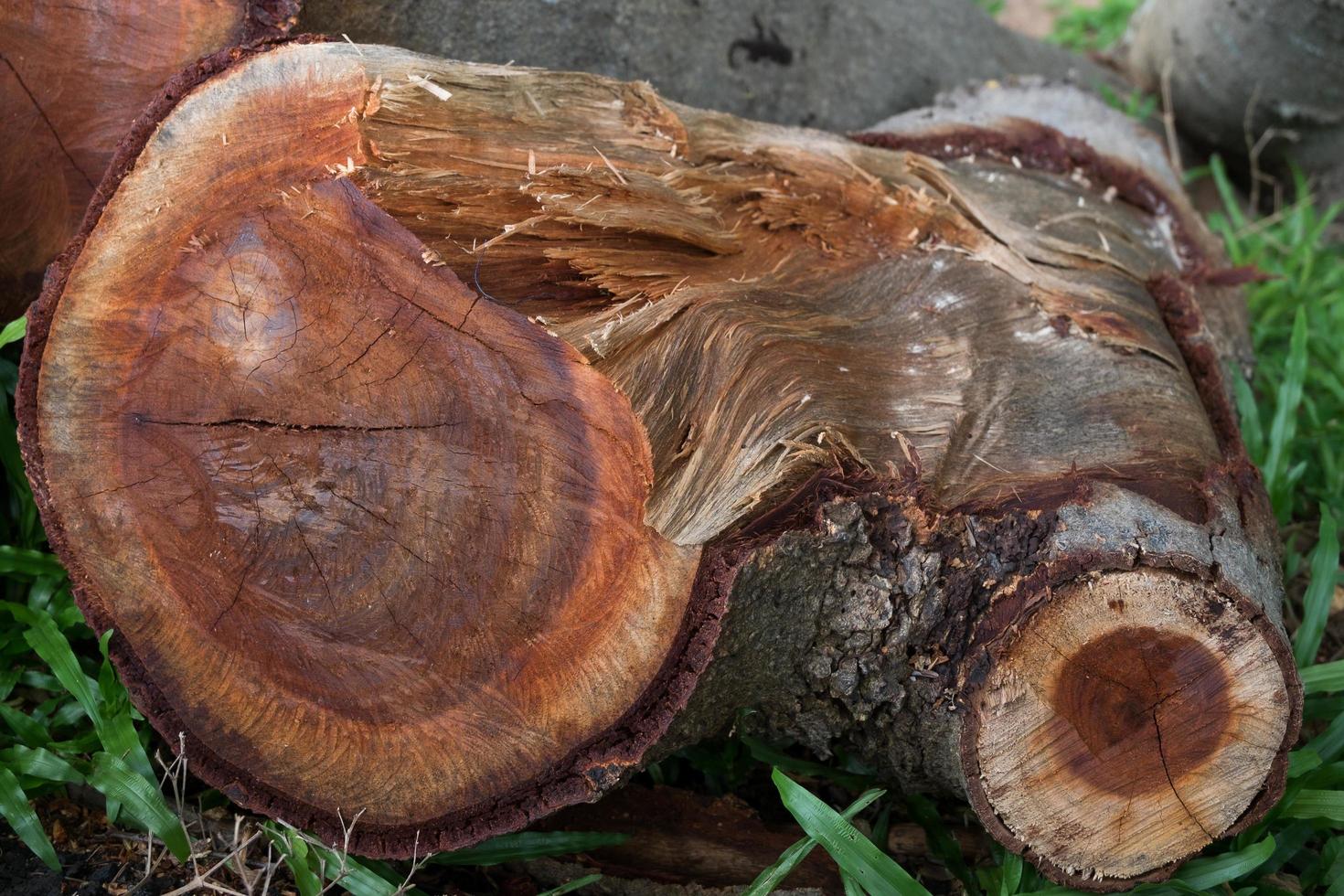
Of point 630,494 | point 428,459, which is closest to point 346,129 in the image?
point 428,459

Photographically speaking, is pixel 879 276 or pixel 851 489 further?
pixel 879 276

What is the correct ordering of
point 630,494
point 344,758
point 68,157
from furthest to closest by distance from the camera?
point 68,157 → point 344,758 → point 630,494

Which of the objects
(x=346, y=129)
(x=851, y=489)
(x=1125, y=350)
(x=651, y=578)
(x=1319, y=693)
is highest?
(x=346, y=129)

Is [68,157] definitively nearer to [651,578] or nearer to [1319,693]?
[651,578]

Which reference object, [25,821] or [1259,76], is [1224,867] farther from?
[1259,76]

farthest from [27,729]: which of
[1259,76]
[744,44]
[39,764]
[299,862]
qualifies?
[1259,76]

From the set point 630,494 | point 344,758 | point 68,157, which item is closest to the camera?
point 630,494

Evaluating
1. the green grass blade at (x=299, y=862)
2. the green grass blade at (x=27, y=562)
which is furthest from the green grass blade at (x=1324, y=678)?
the green grass blade at (x=27, y=562)

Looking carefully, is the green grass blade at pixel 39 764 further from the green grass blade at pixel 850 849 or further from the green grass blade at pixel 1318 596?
the green grass blade at pixel 1318 596
